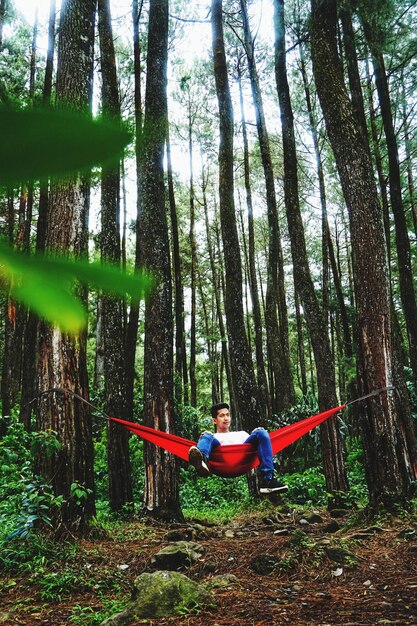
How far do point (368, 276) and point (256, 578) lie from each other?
2.32 metres

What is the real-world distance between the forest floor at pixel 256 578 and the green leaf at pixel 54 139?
2.07 metres

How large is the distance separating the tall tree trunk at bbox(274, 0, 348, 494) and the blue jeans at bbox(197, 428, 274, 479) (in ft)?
5.04

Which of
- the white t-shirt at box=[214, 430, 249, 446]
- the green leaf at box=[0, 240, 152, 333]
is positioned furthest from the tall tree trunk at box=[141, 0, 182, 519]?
the green leaf at box=[0, 240, 152, 333]

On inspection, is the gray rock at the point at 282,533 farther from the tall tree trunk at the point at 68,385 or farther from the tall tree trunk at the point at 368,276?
the tall tree trunk at the point at 68,385

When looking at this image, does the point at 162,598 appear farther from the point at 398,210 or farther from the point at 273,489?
the point at 398,210

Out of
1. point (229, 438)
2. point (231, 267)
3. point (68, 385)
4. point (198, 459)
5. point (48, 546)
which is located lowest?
point (48, 546)

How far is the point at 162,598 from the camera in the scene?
2.09 meters

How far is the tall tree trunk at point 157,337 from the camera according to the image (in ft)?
13.3

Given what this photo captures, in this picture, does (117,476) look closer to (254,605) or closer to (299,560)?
(299,560)

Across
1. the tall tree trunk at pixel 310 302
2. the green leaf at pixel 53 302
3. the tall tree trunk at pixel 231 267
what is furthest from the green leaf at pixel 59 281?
the tall tree trunk at pixel 231 267

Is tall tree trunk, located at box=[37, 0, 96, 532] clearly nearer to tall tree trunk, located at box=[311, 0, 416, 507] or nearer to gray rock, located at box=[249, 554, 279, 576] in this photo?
gray rock, located at box=[249, 554, 279, 576]

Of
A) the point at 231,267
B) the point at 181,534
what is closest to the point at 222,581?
the point at 181,534

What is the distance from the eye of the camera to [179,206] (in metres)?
16.7

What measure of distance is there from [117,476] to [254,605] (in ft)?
9.02
